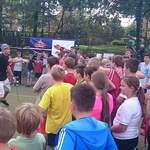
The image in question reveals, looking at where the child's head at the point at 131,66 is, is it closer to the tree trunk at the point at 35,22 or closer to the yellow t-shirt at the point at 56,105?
the yellow t-shirt at the point at 56,105

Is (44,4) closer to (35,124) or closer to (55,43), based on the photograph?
(55,43)

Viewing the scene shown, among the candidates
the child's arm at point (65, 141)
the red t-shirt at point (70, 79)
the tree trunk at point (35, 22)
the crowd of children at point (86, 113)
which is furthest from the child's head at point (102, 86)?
the tree trunk at point (35, 22)

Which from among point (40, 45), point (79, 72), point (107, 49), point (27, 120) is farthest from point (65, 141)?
point (40, 45)

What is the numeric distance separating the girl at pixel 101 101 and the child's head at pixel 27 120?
1005mm

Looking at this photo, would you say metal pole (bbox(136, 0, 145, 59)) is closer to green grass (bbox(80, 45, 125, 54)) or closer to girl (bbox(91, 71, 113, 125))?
green grass (bbox(80, 45, 125, 54))

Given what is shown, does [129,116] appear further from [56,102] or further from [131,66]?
[131,66]

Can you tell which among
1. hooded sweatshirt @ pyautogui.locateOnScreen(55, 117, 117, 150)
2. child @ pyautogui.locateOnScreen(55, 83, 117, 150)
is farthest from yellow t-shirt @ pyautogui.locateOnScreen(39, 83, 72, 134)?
hooded sweatshirt @ pyautogui.locateOnScreen(55, 117, 117, 150)

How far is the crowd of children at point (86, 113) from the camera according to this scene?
98.2 inches

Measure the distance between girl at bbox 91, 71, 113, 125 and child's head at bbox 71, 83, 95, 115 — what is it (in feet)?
3.64

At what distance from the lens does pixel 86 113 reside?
2613mm

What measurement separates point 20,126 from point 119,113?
154 cm

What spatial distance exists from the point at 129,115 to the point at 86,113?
4.90ft

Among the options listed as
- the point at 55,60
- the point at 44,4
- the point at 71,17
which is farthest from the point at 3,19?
the point at 55,60

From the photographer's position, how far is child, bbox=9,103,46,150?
115 inches
